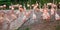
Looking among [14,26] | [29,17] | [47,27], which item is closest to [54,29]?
[47,27]

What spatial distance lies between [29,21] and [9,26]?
1.25 ft

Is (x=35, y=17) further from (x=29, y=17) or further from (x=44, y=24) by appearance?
(x=44, y=24)

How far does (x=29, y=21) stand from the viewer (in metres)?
3.44

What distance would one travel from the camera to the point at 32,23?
3.33 metres

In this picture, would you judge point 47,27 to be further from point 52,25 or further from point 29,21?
point 29,21

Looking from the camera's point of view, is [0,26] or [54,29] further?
[0,26]

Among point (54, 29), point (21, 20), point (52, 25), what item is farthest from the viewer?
point (21, 20)

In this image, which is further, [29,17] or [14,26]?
[29,17]

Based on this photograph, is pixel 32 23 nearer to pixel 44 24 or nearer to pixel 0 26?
pixel 44 24

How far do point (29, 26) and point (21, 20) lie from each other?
0.38m

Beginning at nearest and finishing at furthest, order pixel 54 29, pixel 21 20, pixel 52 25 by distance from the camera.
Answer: pixel 54 29
pixel 52 25
pixel 21 20

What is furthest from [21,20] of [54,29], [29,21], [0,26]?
[54,29]

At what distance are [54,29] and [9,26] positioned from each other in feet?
2.07

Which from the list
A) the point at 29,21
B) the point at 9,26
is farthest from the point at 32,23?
the point at 9,26
